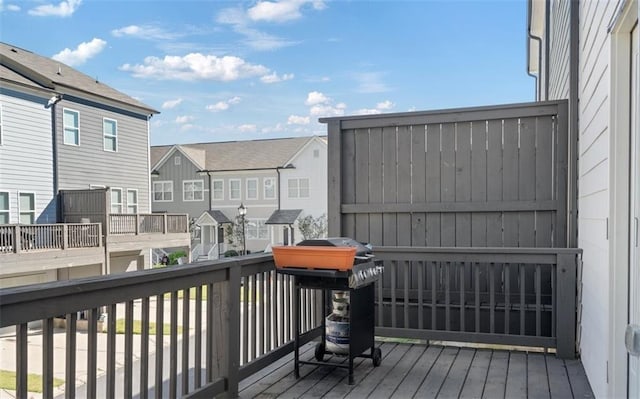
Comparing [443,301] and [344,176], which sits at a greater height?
[344,176]

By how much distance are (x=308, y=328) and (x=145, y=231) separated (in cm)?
1125

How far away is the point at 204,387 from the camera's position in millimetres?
2539

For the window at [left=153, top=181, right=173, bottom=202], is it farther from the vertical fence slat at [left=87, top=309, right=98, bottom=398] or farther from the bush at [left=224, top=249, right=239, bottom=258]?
the vertical fence slat at [left=87, top=309, right=98, bottom=398]

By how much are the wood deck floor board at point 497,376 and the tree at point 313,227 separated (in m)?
17.0

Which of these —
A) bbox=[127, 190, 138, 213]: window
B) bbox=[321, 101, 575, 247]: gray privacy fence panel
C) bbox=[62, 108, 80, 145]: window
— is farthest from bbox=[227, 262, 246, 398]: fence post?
bbox=[127, 190, 138, 213]: window

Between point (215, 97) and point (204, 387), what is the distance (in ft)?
79.0

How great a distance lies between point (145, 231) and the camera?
13.8 m

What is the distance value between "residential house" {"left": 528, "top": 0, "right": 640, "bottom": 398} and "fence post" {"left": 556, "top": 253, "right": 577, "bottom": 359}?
0.20 m

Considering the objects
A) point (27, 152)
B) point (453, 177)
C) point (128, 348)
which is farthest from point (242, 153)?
point (128, 348)

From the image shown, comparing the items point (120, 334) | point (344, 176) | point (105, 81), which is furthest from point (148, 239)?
point (344, 176)

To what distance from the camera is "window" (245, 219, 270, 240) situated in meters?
22.3

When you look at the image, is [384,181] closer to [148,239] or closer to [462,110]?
[462,110]

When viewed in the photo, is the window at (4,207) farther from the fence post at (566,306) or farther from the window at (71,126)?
the fence post at (566,306)

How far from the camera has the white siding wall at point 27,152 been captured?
11336mm
